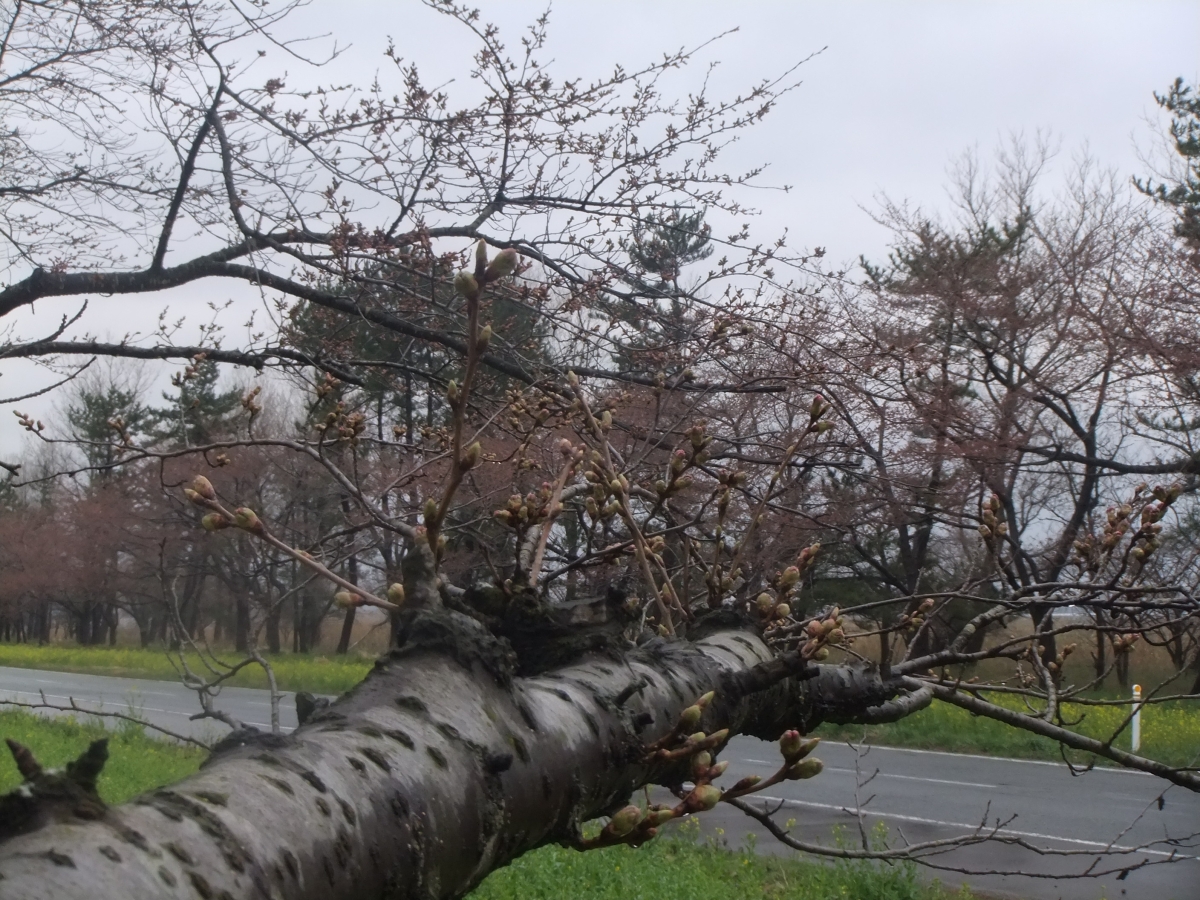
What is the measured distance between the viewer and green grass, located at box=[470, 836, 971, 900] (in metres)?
6.22

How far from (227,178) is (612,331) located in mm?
1975

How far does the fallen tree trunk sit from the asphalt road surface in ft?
16.6

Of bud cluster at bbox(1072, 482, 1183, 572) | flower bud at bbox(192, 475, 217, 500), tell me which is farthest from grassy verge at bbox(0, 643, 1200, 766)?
flower bud at bbox(192, 475, 217, 500)

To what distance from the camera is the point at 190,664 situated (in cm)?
2669

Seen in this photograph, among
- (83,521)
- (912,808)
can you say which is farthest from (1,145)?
(83,521)

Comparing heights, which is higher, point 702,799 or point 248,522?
point 248,522

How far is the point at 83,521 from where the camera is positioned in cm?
1973

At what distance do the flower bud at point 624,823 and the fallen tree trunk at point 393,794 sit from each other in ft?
0.42

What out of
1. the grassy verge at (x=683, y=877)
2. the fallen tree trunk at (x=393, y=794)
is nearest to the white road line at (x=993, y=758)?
the grassy verge at (x=683, y=877)

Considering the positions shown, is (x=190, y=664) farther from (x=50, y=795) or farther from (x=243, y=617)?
(x=50, y=795)

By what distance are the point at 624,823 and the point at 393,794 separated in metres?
0.24

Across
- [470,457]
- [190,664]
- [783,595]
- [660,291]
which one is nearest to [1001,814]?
[660,291]

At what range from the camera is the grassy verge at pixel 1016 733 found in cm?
1177

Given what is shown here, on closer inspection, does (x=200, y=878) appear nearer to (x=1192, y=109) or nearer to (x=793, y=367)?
(x=793, y=367)
